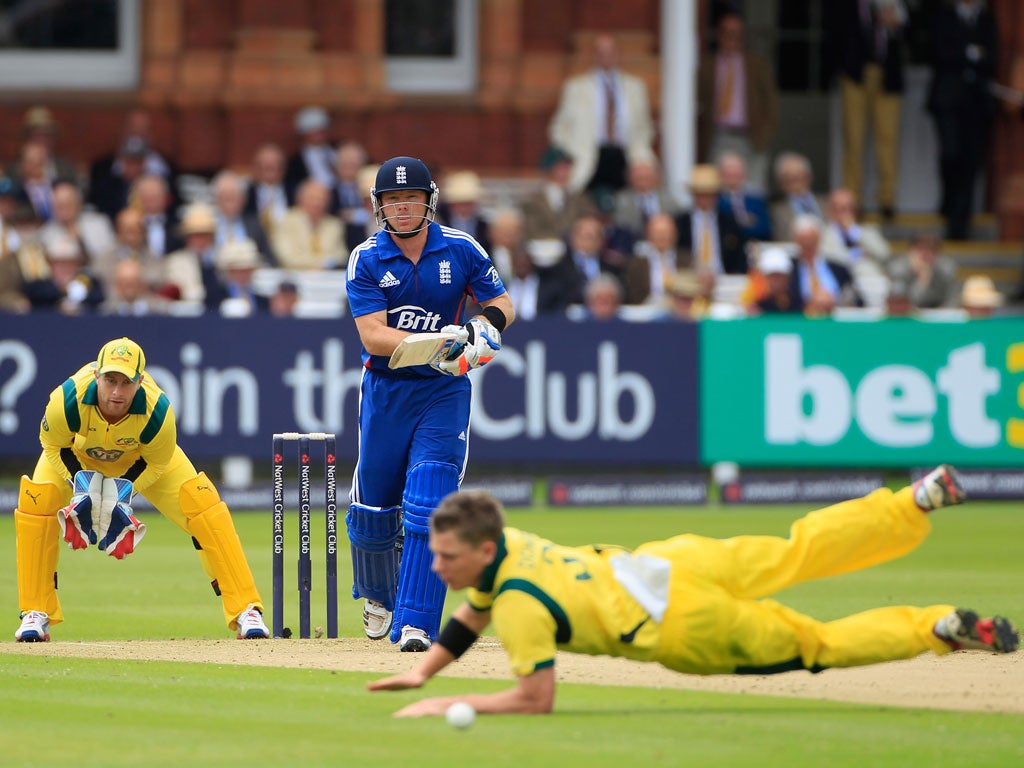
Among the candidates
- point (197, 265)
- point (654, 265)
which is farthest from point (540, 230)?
point (197, 265)

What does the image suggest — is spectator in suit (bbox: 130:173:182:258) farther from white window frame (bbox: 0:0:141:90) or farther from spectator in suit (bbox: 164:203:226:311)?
white window frame (bbox: 0:0:141:90)

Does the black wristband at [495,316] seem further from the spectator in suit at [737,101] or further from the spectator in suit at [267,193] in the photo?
the spectator in suit at [737,101]

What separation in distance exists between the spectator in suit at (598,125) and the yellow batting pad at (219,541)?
35.0ft

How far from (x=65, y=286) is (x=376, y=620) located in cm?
834

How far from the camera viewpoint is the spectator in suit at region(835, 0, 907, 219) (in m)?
21.8

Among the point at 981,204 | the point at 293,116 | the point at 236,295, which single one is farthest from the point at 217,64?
the point at 981,204

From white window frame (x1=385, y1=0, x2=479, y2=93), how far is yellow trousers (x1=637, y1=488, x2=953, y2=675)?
1563cm

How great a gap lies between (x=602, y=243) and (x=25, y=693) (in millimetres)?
11694

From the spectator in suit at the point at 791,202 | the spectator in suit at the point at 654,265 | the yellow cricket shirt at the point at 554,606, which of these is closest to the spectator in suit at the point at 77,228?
the spectator in suit at the point at 654,265

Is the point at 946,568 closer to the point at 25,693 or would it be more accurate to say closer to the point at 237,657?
the point at 237,657

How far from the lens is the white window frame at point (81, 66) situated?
21797 millimetres

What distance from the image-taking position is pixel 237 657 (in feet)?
29.7

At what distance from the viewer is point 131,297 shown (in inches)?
675

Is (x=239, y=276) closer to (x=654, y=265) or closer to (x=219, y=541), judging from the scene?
(x=654, y=265)
